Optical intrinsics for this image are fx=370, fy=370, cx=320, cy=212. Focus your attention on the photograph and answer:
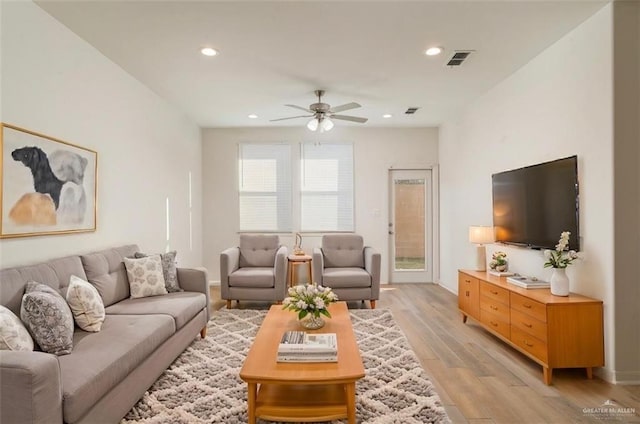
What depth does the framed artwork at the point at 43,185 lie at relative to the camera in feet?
7.89

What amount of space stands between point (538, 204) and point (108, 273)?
12.6 ft

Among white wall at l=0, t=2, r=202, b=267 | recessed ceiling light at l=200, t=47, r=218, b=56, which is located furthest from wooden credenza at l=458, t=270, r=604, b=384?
white wall at l=0, t=2, r=202, b=267

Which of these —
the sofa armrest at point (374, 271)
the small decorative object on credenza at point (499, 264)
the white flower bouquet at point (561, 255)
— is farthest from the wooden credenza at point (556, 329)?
the sofa armrest at point (374, 271)

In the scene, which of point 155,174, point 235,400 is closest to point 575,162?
point 235,400

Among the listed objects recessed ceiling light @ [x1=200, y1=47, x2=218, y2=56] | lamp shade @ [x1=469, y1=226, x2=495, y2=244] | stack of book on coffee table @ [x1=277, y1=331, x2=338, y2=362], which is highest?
recessed ceiling light @ [x1=200, y1=47, x2=218, y2=56]

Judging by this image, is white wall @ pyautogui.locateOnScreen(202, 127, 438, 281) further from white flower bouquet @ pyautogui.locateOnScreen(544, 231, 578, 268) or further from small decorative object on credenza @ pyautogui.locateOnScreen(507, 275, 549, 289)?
white flower bouquet @ pyautogui.locateOnScreen(544, 231, 578, 268)

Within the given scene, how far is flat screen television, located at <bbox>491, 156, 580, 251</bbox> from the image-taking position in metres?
2.98

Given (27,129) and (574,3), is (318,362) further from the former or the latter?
(574,3)

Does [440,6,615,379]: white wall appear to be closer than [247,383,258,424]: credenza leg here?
No

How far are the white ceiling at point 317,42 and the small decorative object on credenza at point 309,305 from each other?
2.07m

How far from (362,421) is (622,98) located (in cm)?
285

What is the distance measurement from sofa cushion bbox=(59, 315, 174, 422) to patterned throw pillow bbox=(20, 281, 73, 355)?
77 millimetres

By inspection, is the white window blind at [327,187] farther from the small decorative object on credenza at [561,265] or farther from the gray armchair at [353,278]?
the small decorative object on credenza at [561,265]

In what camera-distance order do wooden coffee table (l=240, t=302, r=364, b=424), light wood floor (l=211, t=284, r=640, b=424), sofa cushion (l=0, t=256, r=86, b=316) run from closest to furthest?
wooden coffee table (l=240, t=302, r=364, b=424), sofa cushion (l=0, t=256, r=86, b=316), light wood floor (l=211, t=284, r=640, b=424)
